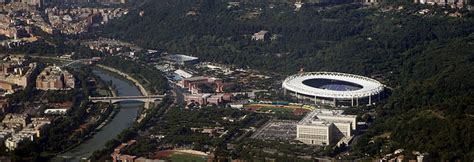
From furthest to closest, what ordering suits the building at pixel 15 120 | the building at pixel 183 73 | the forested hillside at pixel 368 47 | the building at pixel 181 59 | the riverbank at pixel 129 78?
the building at pixel 181 59, the building at pixel 183 73, the riverbank at pixel 129 78, the building at pixel 15 120, the forested hillside at pixel 368 47

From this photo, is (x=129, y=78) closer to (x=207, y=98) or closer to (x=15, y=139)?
(x=207, y=98)

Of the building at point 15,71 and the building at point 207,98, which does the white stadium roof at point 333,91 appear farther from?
the building at point 15,71

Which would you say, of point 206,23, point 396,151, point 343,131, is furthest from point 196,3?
point 396,151

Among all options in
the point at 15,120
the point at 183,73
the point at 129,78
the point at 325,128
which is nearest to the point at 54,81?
the point at 129,78

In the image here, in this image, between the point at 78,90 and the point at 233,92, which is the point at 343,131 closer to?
the point at 233,92

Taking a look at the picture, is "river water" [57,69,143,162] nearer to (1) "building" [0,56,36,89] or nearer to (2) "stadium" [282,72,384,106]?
(1) "building" [0,56,36,89]

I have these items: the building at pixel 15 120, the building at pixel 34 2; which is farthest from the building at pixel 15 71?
the building at pixel 34 2

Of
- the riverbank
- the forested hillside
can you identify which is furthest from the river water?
the forested hillside
